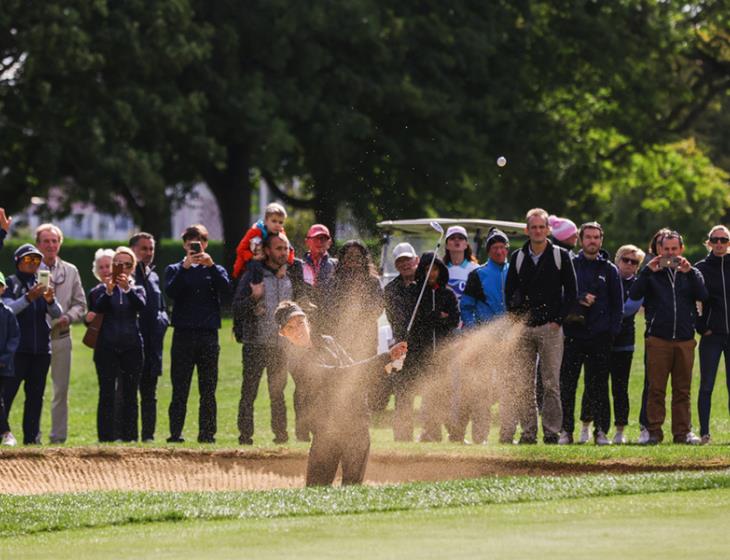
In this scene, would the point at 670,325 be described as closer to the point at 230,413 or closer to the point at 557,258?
the point at 557,258

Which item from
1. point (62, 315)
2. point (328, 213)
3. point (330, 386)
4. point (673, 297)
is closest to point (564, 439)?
point (673, 297)

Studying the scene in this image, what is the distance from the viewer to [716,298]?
14961 millimetres

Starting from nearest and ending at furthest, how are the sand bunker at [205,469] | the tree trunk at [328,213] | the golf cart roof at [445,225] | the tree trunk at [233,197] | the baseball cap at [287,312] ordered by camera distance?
the baseball cap at [287,312], the sand bunker at [205,469], the golf cart roof at [445,225], the tree trunk at [328,213], the tree trunk at [233,197]

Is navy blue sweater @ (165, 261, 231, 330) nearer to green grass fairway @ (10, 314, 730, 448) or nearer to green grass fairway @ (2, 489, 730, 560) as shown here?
green grass fairway @ (10, 314, 730, 448)

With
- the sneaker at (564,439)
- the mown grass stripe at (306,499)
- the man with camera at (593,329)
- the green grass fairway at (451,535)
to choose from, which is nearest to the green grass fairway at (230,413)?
the sneaker at (564,439)

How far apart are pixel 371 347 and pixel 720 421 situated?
5248 millimetres

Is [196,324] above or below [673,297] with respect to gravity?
below

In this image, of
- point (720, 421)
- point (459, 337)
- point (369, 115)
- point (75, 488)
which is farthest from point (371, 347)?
point (369, 115)

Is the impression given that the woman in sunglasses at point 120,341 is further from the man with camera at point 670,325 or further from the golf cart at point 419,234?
the golf cart at point 419,234

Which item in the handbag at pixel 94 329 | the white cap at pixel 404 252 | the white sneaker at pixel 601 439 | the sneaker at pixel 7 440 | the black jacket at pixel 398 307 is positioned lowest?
the sneaker at pixel 7 440

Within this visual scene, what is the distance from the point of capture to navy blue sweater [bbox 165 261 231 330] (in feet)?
50.0

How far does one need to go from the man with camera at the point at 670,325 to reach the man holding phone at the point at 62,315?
5.48 m

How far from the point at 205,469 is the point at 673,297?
4542 mm

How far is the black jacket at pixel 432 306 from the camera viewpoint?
49.1 ft
